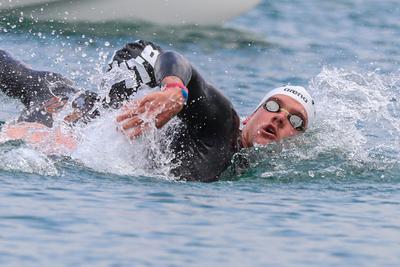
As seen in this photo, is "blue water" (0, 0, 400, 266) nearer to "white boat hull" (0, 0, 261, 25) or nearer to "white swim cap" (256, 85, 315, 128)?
"white swim cap" (256, 85, 315, 128)

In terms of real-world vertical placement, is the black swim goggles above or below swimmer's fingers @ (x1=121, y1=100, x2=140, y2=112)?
below

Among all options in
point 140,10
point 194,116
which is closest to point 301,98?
point 194,116

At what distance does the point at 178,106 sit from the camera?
277 inches

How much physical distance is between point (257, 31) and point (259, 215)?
9975 millimetres

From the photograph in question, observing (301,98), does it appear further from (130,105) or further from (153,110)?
(153,110)

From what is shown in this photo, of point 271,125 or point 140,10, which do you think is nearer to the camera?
point 271,125

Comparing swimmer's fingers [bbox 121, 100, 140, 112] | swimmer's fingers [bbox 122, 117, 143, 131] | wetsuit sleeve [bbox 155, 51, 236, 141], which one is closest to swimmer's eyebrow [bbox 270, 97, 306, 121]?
wetsuit sleeve [bbox 155, 51, 236, 141]

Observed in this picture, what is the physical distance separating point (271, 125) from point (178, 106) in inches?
64.2

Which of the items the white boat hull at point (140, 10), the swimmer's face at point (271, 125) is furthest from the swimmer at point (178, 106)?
the white boat hull at point (140, 10)

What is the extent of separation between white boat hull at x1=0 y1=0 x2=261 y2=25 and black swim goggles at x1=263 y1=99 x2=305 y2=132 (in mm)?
7340

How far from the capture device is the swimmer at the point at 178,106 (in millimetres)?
7102

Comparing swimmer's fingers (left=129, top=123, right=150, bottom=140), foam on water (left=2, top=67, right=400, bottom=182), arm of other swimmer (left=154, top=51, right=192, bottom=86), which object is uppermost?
arm of other swimmer (left=154, top=51, right=192, bottom=86)

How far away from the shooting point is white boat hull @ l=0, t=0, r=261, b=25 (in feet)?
51.7

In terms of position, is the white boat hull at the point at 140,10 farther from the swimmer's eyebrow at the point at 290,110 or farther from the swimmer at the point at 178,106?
the swimmer's eyebrow at the point at 290,110
